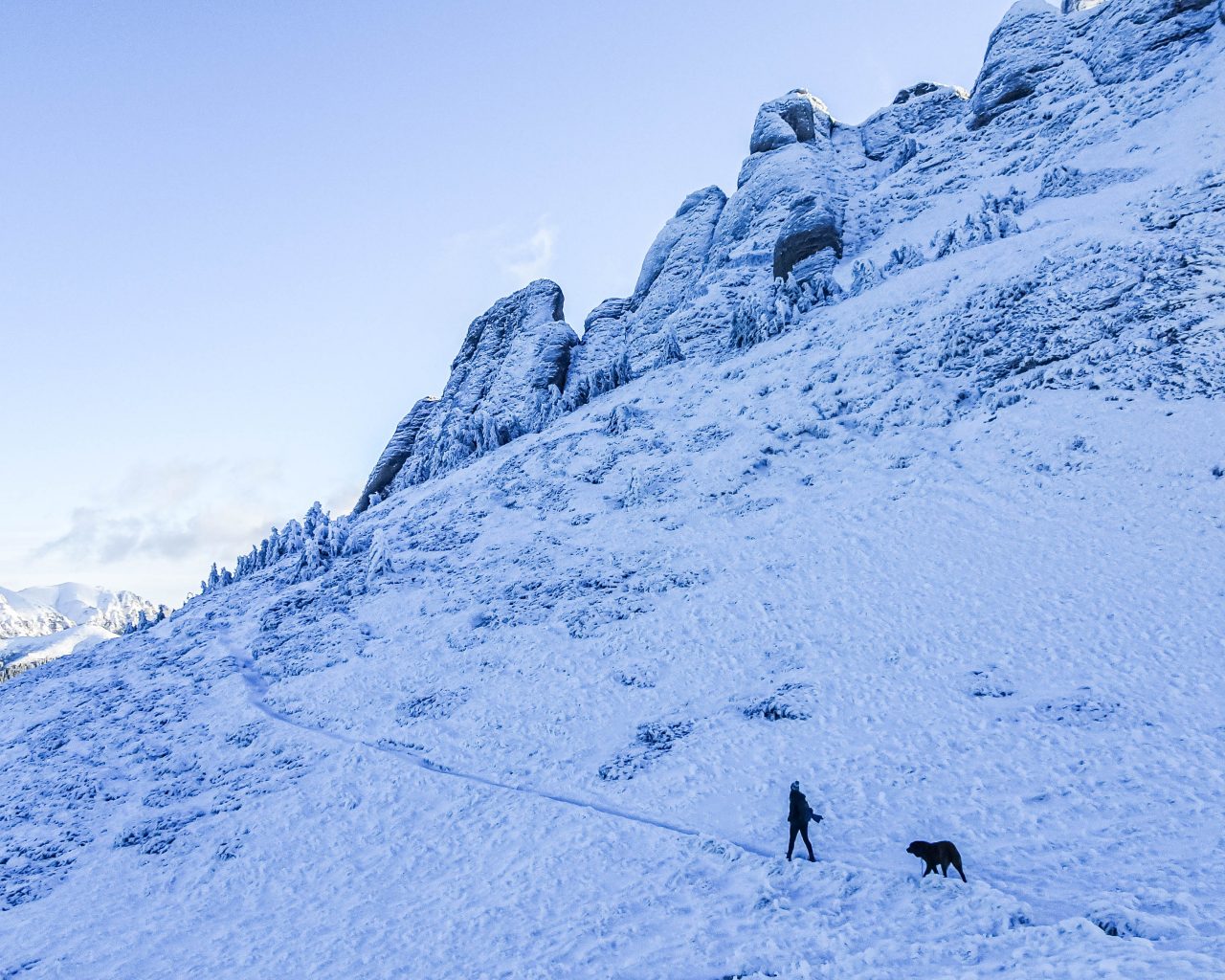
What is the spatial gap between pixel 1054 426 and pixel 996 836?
19.3 meters

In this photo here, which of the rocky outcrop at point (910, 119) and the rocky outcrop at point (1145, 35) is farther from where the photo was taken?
the rocky outcrop at point (910, 119)

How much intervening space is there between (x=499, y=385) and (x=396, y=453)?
1376 cm

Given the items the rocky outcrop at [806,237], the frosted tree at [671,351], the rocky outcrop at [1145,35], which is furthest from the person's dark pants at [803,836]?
the rocky outcrop at [1145,35]

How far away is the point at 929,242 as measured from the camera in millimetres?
46906

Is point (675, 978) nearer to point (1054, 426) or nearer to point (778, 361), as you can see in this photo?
point (1054, 426)

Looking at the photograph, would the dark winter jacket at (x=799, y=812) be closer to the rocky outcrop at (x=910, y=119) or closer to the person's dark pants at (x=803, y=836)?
the person's dark pants at (x=803, y=836)

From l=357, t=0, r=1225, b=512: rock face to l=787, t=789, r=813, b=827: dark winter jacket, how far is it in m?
22.8

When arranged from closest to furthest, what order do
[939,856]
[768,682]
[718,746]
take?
[939,856] < [718,746] < [768,682]

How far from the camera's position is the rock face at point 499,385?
54.7 meters

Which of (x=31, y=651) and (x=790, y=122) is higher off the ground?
(x=790, y=122)

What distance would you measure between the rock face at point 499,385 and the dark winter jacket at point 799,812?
140 feet

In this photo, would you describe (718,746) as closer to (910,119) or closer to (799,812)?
(799,812)

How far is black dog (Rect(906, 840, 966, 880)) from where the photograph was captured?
976cm

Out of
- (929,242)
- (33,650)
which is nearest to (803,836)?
→ (929,242)
